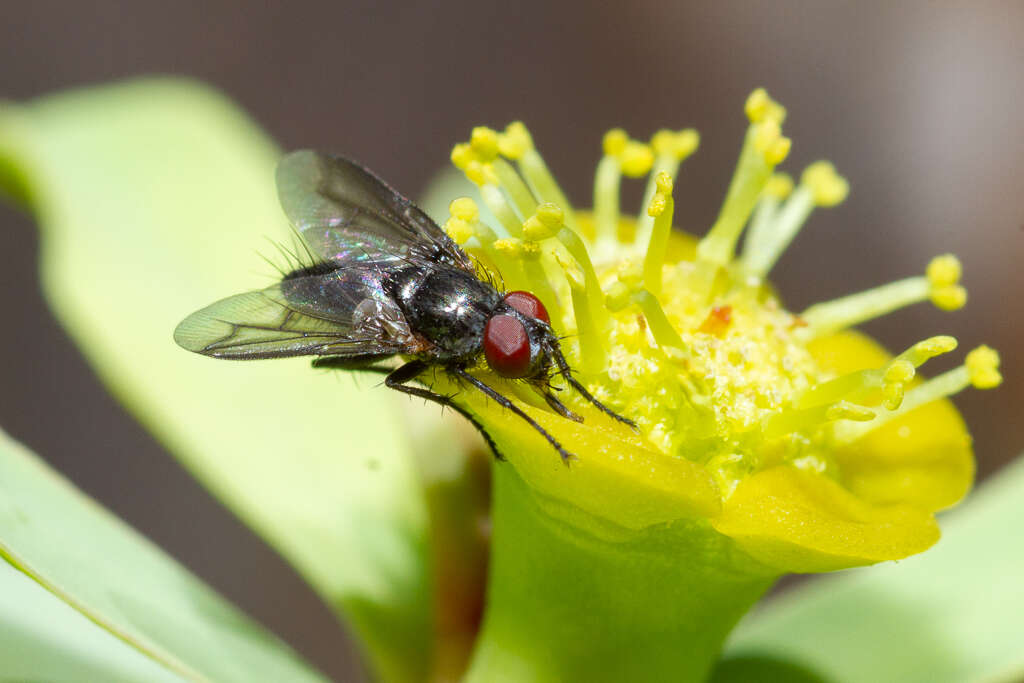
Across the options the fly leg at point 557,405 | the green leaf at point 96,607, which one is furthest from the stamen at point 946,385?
the green leaf at point 96,607

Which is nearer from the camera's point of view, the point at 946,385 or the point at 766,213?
the point at 946,385

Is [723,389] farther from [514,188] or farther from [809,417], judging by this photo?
[514,188]

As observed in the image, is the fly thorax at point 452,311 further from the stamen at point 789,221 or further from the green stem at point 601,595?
the stamen at point 789,221

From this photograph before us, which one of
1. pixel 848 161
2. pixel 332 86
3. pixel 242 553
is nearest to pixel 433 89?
pixel 332 86

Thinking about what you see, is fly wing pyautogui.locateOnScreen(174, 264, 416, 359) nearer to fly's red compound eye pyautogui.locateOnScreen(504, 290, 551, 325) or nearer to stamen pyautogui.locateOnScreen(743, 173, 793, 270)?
fly's red compound eye pyautogui.locateOnScreen(504, 290, 551, 325)

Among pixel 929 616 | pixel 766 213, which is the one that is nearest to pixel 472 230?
pixel 766 213

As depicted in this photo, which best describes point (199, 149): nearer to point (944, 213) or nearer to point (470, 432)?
point (470, 432)
